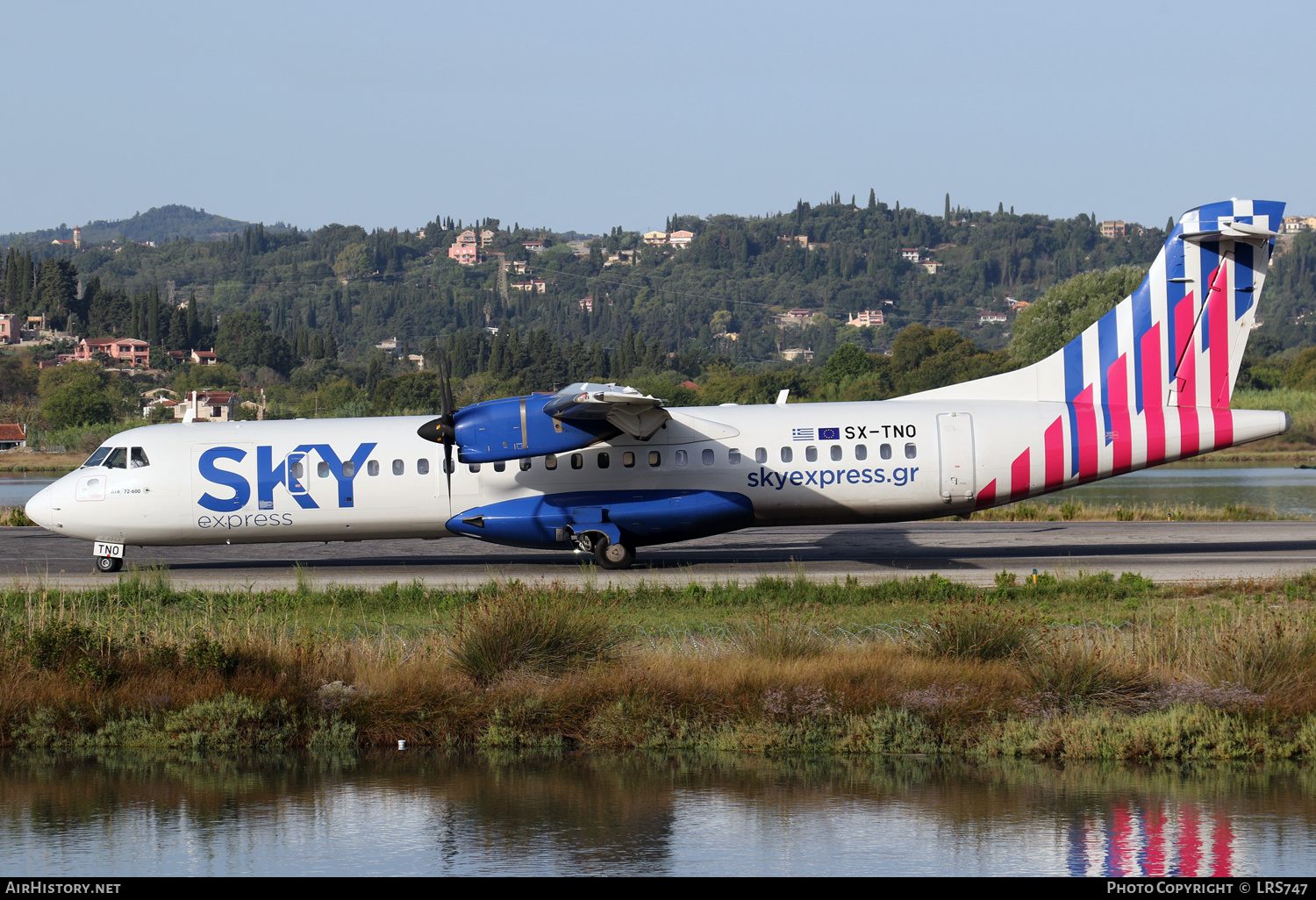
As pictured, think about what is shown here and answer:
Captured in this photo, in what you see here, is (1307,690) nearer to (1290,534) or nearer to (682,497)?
(682,497)

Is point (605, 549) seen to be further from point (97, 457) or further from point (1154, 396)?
point (1154, 396)

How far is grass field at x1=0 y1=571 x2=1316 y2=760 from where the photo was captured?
1327 cm

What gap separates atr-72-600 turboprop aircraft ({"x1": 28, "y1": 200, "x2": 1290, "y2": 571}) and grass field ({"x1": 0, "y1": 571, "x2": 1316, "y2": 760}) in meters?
8.99

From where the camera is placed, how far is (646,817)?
36.7 ft

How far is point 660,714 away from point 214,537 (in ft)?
52.2

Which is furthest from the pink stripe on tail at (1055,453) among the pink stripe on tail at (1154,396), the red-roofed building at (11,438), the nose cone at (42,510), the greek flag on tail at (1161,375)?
the red-roofed building at (11,438)

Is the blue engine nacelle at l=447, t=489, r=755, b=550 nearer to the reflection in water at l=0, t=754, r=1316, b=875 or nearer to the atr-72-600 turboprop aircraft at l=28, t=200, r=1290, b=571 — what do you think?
the atr-72-600 turboprop aircraft at l=28, t=200, r=1290, b=571

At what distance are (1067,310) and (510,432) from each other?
10278cm

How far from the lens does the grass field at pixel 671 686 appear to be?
13.3m

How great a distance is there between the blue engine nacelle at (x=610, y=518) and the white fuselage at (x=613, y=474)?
0.29 metres

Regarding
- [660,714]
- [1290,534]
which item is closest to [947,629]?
[660,714]

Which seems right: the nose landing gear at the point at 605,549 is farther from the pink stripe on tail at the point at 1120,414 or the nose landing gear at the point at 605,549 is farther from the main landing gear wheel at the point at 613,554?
the pink stripe on tail at the point at 1120,414

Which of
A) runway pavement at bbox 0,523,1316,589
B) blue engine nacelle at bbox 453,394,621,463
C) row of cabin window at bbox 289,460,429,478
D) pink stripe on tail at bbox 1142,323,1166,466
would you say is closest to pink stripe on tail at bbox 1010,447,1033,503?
runway pavement at bbox 0,523,1316,589
